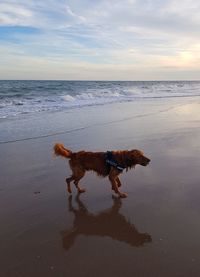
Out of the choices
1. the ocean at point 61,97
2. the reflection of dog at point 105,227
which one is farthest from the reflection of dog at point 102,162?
the ocean at point 61,97

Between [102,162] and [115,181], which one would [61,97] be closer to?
[102,162]

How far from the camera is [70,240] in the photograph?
408 cm

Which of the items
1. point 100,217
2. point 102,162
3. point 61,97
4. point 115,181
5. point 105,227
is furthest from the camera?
point 61,97

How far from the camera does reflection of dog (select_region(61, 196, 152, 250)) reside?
13.4ft

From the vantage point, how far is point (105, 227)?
14.5 feet

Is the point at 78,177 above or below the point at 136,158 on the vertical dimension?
below

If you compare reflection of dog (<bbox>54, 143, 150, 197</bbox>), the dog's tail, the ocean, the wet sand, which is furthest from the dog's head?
the ocean

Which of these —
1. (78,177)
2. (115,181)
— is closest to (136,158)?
(115,181)

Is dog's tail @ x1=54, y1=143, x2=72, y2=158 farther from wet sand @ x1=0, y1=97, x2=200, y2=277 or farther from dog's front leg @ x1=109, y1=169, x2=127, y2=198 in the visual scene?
dog's front leg @ x1=109, y1=169, x2=127, y2=198

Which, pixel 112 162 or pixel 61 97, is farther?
pixel 61 97

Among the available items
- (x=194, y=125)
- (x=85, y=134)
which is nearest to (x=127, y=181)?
(x=85, y=134)

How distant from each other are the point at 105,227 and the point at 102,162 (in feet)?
4.59

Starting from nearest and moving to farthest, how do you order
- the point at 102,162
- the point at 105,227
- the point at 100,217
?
the point at 105,227
the point at 100,217
the point at 102,162

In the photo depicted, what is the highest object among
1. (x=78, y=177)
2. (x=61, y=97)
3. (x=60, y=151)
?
(x=60, y=151)
